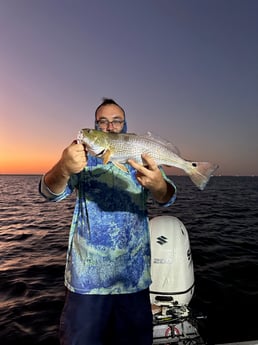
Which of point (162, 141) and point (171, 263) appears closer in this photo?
point (162, 141)

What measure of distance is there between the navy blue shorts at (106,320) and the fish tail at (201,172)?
1.61 metres

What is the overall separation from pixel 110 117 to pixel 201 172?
4.82ft

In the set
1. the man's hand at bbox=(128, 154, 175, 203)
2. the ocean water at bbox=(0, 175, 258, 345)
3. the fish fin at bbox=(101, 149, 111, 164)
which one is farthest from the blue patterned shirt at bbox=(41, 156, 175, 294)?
the ocean water at bbox=(0, 175, 258, 345)

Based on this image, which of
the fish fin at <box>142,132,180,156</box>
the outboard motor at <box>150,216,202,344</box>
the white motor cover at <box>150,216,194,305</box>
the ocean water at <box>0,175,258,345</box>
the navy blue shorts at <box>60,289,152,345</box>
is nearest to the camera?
the navy blue shorts at <box>60,289,152,345</box>

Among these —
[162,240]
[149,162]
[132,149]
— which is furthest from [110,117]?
[162,240]

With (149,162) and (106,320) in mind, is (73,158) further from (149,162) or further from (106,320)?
(106,320)

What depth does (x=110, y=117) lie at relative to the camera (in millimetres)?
3789

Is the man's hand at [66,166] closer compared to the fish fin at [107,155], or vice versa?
the man's hand at [66,166]

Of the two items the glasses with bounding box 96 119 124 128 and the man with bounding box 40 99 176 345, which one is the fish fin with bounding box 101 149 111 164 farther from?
the glasses with bounding box 96 119 124 128

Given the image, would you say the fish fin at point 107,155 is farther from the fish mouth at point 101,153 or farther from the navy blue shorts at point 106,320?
the navy blue shorts at point 106,320

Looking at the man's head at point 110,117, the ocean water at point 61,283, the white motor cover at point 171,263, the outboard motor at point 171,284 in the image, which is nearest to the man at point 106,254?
the man's head at point 110,117

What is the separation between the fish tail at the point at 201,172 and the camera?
379cm

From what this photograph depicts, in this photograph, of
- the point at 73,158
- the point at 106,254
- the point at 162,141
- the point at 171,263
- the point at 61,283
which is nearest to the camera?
the point at 73,158

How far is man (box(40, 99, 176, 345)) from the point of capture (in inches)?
124
